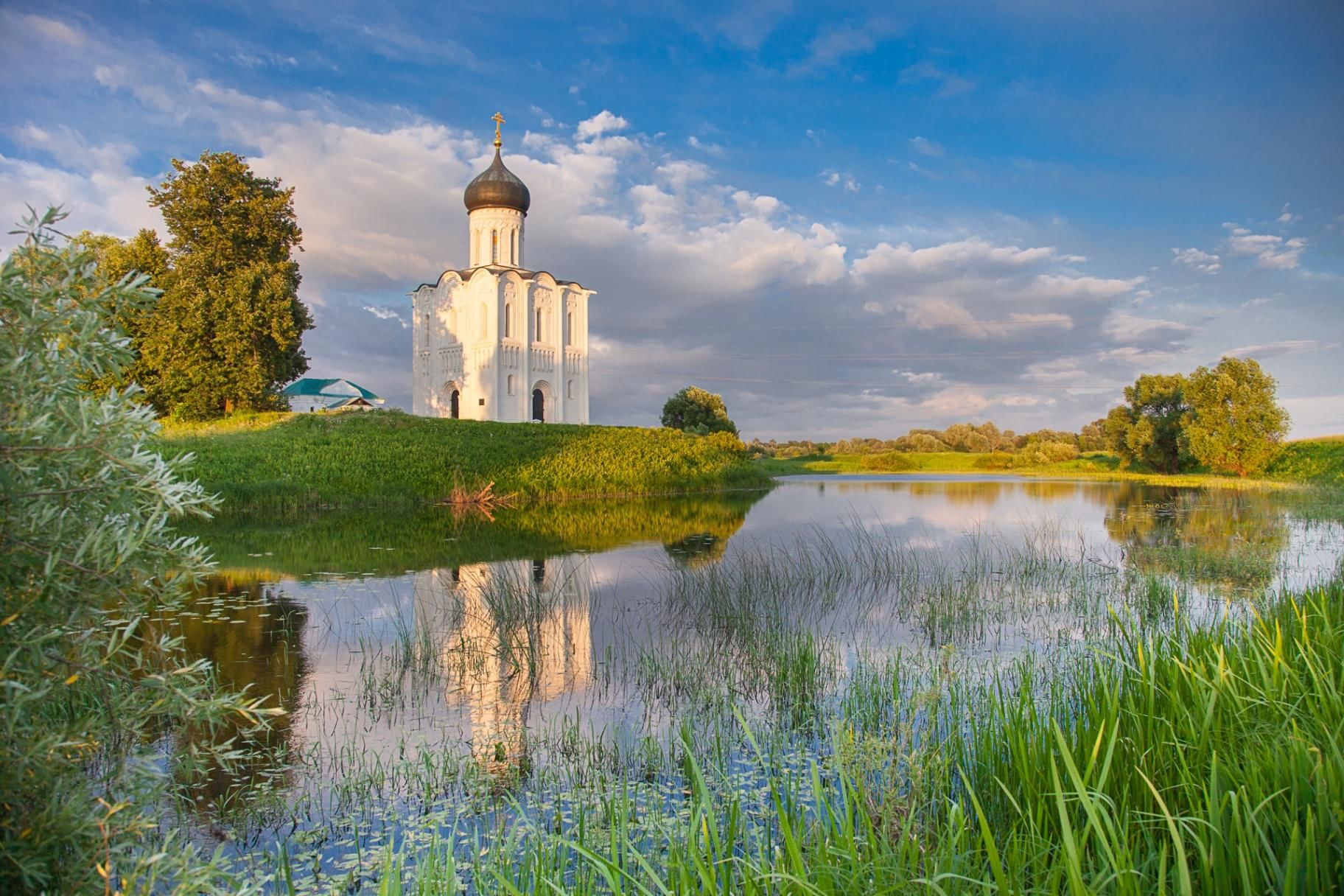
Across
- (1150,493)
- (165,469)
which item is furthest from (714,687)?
(1150,493)

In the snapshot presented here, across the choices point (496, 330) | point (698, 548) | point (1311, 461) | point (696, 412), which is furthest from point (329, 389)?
point (1311, 461)

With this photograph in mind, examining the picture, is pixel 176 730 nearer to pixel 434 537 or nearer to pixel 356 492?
pixel 434 537

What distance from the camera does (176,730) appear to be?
15.8ft

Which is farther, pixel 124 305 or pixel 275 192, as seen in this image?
pixel 275 192

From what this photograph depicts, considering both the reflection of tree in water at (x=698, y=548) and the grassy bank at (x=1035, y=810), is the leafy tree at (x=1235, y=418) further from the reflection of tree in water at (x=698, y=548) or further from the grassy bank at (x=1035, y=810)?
the grassy bank at (x=1035, y=810)

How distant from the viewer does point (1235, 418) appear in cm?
3481

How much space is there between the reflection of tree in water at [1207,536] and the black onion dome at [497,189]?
110 feet

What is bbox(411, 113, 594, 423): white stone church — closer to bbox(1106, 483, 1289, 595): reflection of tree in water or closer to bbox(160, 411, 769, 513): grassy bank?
bbox(160, 411, 769, 513): grassy bank

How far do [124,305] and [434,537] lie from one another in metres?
14.3

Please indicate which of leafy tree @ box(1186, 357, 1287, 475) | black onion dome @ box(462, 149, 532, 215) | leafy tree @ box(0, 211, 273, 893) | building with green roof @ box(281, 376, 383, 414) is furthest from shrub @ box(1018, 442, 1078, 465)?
leafy tree @ box(0, 211, 273, 893)

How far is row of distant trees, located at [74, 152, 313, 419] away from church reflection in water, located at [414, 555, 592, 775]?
25145 mm

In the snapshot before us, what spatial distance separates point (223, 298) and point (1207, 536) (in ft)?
107

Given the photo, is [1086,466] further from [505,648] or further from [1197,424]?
[505,648]

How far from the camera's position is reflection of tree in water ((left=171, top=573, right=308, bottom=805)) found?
4.23 meters
